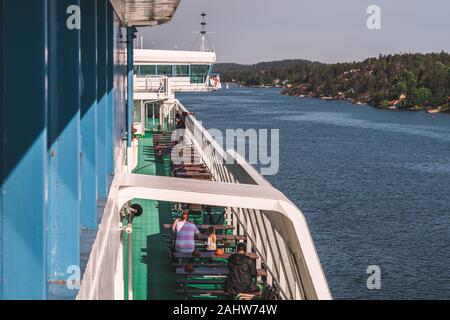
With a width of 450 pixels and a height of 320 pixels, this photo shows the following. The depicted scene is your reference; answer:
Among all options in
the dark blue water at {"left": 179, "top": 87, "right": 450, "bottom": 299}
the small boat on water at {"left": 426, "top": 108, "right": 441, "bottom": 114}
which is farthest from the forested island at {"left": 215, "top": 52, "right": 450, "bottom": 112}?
the dark blue water at {"left": 179, "top": 87, "right": 450, "bottom": 299}

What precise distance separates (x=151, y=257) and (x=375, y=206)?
2685cm

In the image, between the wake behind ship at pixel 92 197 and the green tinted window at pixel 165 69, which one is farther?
the green tinted window at pixel 165 69

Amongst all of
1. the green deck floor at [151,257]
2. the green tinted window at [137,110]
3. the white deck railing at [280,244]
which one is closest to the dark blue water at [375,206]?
the green tinted window at [137,110]

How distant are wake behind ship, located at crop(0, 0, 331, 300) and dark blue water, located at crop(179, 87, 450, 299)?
9.32 metres

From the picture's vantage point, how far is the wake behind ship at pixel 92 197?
3379 mm

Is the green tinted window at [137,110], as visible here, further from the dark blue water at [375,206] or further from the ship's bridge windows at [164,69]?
the ship's bridge windows at [164,69]

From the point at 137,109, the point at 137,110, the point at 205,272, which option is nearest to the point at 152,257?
the point at 205,272

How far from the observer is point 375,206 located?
120 feet

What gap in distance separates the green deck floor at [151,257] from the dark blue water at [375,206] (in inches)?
376

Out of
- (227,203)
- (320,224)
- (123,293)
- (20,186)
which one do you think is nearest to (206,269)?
(123,293)

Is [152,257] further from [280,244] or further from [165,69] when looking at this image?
[165,69]

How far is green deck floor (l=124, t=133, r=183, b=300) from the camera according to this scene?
29.8 feet
